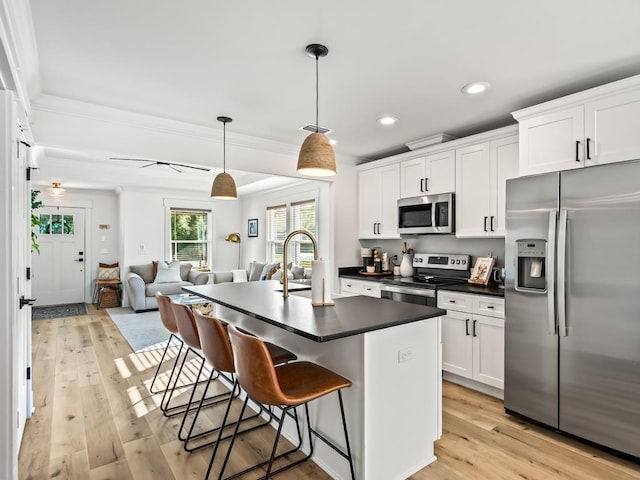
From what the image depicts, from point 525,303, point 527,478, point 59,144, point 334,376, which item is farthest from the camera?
point 59,144

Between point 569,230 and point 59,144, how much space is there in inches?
157

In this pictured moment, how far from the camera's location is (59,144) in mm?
3021

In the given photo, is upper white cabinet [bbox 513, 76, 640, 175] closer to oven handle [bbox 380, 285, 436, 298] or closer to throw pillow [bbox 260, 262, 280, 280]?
oven handle [bbox 380, 285, 436, 298]

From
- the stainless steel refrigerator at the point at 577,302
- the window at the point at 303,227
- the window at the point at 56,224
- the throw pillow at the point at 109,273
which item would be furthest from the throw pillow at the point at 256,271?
the stainless steel refrigerator at the point at 577,302

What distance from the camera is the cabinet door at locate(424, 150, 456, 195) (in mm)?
3795

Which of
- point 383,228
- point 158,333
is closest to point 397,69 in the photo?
point 383,228

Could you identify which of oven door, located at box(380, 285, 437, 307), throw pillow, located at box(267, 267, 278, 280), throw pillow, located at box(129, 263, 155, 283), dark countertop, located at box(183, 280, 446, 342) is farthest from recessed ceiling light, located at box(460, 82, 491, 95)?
throw pillow, located at box(129, 263, 155, 283)

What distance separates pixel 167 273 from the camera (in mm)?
7203

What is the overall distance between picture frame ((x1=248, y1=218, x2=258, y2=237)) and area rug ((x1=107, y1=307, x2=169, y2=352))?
280 cm

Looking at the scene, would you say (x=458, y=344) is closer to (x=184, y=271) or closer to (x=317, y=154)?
(x=317, y=154)

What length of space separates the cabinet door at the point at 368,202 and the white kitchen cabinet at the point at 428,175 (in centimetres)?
43

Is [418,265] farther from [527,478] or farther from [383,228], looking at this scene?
[527,478]

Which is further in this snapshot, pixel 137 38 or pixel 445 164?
pixel 445 164

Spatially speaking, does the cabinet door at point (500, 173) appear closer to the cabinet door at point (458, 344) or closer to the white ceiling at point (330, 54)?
the white ceiling at point (330, 54)
